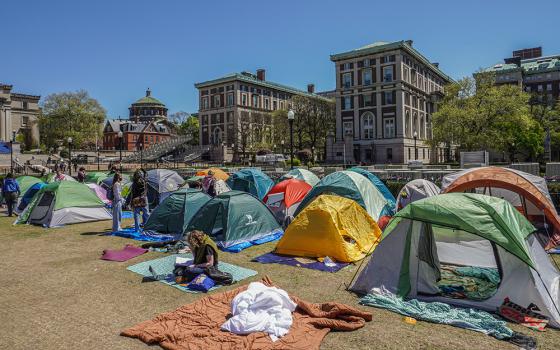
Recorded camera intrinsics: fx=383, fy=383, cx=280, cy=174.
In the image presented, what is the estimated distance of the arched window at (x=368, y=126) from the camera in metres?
55.3

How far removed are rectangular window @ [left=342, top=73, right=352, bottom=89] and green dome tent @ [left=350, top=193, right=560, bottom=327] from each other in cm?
5185

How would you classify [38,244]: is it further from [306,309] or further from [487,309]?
[487,309]

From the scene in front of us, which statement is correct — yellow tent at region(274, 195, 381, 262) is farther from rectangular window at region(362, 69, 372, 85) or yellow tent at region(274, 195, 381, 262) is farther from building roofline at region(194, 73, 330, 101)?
building roofline at region(194, 73, 330, 101)

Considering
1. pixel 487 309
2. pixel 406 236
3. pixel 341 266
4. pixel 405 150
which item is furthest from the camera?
pixel 405 150

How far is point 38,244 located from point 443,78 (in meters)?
72.6

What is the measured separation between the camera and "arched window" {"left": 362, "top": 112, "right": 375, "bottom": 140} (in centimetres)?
5531

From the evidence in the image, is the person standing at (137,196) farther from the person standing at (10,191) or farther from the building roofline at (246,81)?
the building roofline at (246,81)

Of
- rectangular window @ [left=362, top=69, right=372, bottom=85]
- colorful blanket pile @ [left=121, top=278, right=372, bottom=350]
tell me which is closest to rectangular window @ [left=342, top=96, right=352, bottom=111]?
rectangular window @ [left=362, top=69, right=372, bottom=85]

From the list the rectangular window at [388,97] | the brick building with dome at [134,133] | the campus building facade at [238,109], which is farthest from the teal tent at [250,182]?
the brick building with dome at [134,133]

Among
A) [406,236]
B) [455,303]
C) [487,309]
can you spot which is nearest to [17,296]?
[406,236]

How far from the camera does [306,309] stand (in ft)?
19.0

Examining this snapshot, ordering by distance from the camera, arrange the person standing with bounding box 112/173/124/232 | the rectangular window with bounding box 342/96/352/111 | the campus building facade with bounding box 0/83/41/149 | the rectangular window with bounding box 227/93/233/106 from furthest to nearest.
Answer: the campus building facade with bounding box 0/83/41/149, the rectangular window with bounding box 227/93/233/106, the rectangular window with bounding box 342/96/352/111, the person standing with bounding box 112/173/124/232

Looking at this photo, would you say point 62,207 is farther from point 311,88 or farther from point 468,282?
point 311,88

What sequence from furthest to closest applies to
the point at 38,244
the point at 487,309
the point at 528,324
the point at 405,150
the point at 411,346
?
the point at 405,150 < the point at 38,244 < the point at 487,309 < the point at 528,324 < the point at 411,346
